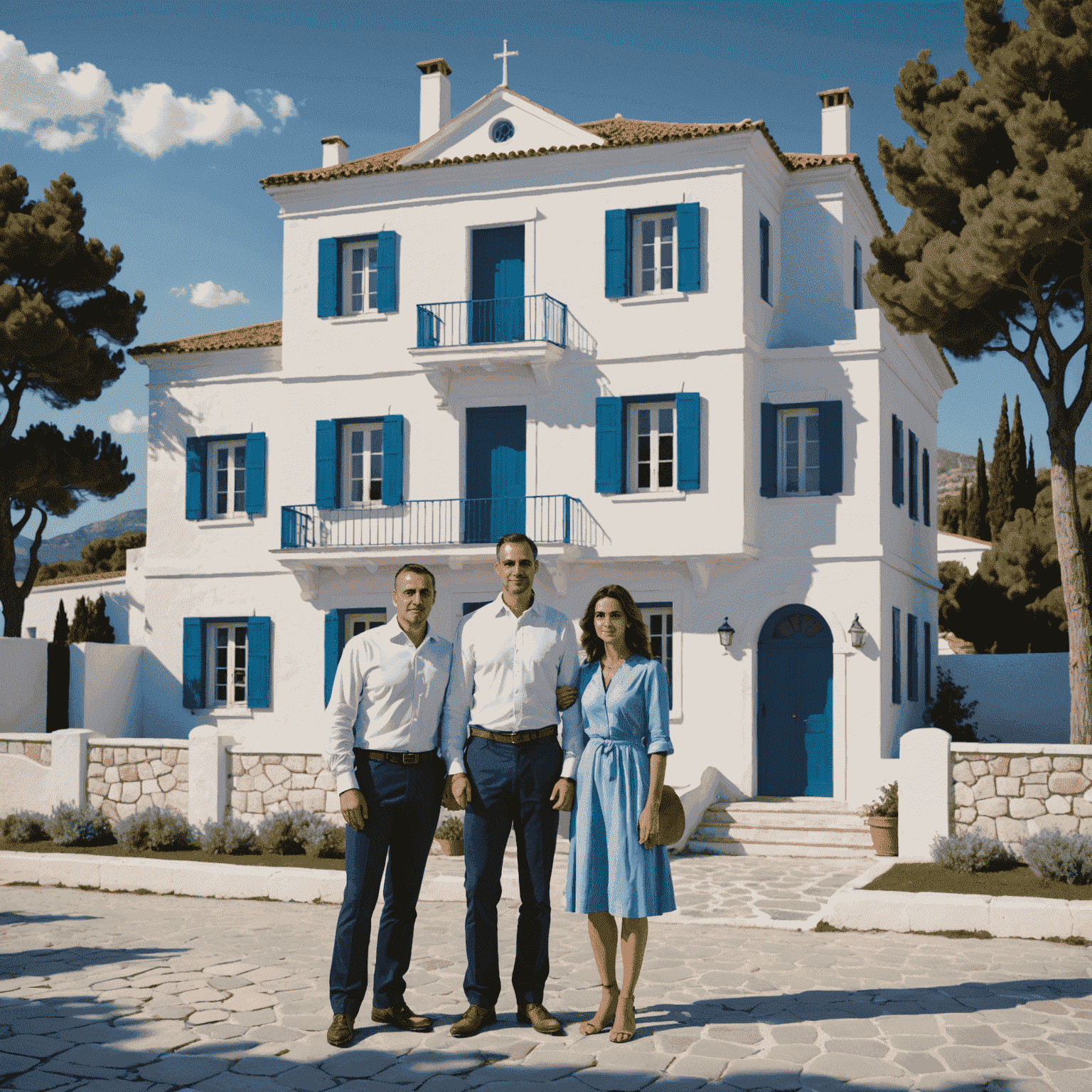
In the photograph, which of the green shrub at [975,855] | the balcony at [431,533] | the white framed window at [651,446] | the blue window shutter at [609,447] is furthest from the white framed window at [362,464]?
the green shrub at [975,855]

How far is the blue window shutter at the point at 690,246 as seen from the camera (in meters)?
17.5

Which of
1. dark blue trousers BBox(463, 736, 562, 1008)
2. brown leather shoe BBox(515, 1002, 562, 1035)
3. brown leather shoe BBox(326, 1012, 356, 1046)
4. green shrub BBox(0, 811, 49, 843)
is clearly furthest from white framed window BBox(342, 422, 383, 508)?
brown leather shoe BBox(326, 1012, 356, 1046)

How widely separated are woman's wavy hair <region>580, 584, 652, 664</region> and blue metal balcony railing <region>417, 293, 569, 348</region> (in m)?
12.2

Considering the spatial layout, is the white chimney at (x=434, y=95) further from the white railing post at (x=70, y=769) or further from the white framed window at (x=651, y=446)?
the white railing post at (x=70, y=769)

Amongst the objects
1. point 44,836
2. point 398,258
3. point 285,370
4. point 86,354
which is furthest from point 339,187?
point 44,836

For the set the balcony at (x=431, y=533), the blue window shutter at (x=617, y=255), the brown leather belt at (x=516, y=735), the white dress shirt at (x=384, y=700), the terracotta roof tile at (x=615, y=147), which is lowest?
the brown leather belt at (x=516, y=735)

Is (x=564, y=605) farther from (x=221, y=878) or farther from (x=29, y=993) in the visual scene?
(x=29, y=993)

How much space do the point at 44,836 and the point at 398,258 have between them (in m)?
9.94

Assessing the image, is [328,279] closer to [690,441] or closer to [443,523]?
[443,523]

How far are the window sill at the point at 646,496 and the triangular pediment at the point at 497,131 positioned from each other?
5448mm

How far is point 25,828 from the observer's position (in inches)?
562

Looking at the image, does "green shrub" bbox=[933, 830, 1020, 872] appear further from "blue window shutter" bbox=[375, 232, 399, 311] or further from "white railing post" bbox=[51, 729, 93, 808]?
"blue window shutter" bbox=[375, 232, 399, 311]

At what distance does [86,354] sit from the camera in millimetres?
23547

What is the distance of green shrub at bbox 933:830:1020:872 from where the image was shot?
438 inches
